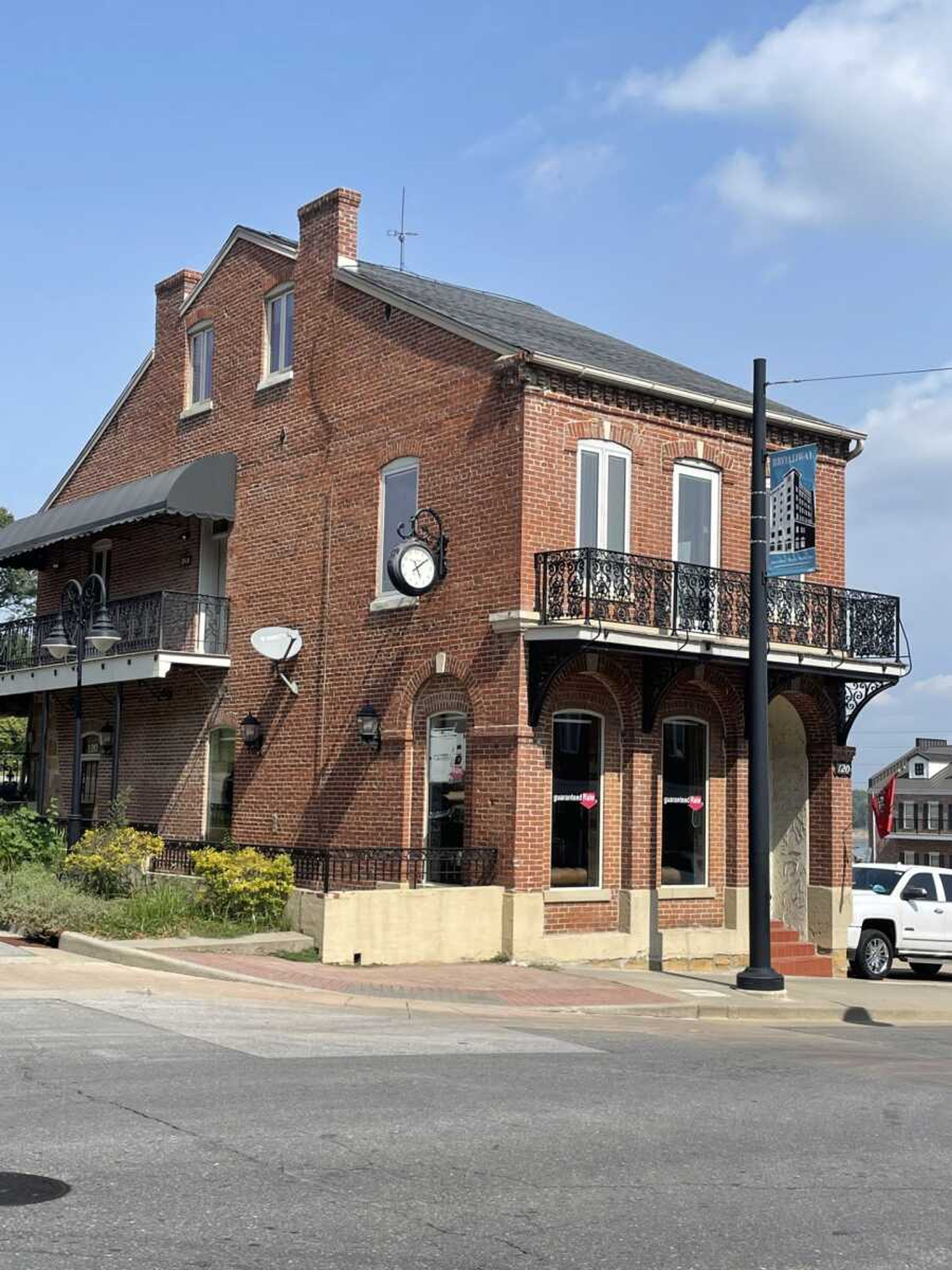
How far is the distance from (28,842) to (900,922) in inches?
499

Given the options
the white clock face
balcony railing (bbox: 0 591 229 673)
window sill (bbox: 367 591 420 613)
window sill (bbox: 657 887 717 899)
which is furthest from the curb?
balcony railing (bbox: 0 591 229 673)

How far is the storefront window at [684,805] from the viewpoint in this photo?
66.6ft

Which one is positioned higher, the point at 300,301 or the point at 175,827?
the point at 300,301

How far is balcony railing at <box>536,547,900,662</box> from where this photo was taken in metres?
18.5

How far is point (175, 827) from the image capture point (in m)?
25.1

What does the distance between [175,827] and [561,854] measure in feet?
28.3

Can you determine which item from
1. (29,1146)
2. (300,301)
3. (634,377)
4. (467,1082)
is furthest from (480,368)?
(29,1146)

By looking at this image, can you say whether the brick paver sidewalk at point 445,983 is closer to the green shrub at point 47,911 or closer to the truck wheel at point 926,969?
the green shrub at point 47,911

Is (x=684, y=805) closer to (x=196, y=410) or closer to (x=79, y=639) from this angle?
(x=79, y=639)

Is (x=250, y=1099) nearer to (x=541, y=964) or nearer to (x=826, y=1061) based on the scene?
(x=826, y=1061)

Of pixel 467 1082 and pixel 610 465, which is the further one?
pixel 610 465

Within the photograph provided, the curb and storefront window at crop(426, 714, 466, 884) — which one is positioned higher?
storefront window at crop(426, 714, 466, 884)

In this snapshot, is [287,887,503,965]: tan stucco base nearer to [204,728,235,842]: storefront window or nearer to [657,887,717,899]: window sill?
[657,887,717,899]: window sill

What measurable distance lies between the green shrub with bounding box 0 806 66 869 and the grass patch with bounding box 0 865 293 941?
2.44 metres
